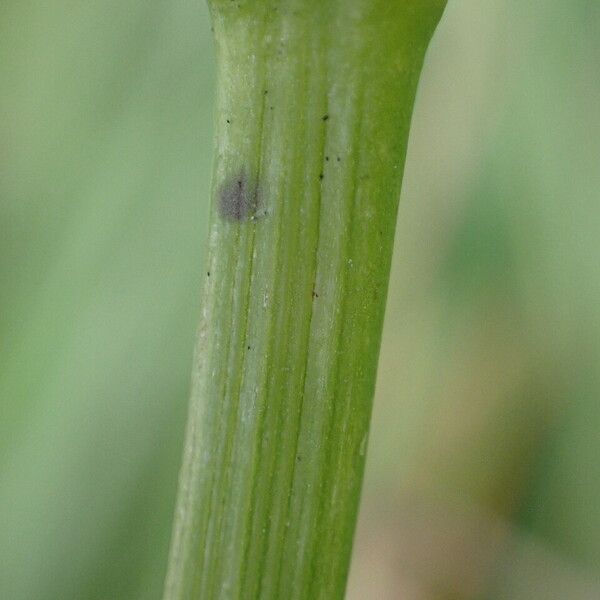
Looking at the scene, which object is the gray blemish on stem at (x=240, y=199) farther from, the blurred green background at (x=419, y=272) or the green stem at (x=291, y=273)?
the blurred green background at (x=419, y=272)

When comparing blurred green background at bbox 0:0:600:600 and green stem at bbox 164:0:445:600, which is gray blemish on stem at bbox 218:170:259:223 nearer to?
green stem at bbox 164:0:445:600

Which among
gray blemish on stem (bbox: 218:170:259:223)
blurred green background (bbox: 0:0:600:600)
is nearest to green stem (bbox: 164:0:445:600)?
gray blemish on stem (bbox: 218:170:259:223)

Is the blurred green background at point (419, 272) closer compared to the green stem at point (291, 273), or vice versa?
the green stem at point (291, 273)

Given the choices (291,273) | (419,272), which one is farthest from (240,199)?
(419,272)

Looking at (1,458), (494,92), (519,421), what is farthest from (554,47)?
(1,458)

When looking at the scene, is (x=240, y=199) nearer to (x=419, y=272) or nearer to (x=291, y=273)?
(x=291, y=273)

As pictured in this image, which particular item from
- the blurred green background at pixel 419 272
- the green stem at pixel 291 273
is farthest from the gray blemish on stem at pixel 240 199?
the blurred green background at pixel 419 272

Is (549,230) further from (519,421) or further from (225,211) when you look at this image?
(225,211)
